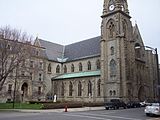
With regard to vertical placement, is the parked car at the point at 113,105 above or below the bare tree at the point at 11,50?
below

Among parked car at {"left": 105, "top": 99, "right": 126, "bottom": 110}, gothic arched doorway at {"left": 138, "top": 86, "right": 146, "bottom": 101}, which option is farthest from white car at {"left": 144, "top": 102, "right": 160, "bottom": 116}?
gothic arched doorway at {"left": 138, "top": 86, "right": 146, "bottom": 101}

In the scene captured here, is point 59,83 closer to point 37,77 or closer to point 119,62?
point 37,77

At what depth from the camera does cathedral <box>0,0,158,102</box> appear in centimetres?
5650

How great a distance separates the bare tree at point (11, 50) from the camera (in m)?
40.1

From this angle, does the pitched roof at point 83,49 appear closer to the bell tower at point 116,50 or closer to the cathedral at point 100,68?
the cathedral at point 100,68

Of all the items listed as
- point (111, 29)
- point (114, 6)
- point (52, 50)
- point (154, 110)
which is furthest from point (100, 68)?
point (154, 110)

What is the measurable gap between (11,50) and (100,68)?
26802mm

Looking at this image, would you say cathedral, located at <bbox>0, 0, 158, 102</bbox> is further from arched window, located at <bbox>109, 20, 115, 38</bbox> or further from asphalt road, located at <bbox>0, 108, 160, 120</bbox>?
asphalt road, located at <bbox>0, 108, 160, 120</bbox>

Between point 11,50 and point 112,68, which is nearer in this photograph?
point 11,50

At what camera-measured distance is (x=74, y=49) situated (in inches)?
2955

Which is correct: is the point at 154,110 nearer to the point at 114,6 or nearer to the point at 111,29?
the point at 111,29

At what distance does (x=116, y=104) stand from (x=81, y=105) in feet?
22.1

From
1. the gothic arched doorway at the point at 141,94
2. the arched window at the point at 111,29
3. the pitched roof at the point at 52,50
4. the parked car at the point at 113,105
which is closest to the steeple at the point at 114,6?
the arched window at the point at 111,29

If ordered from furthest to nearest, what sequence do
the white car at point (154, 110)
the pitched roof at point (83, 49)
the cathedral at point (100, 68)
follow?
the pitched roof at point (83, 49) → the cathedral at point (100, 68) → the white car at point (154, 110)
